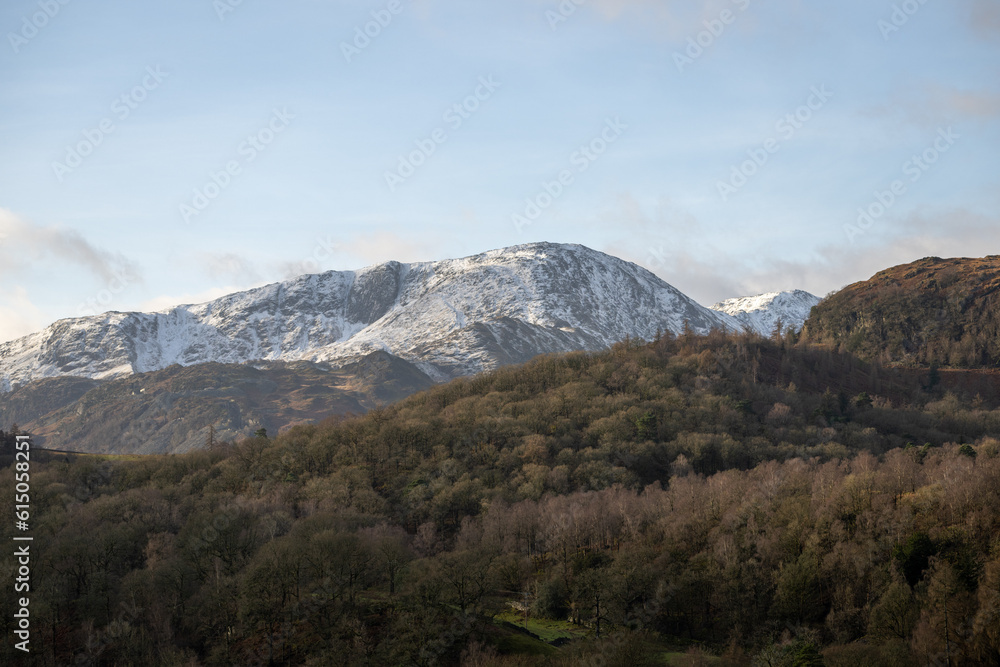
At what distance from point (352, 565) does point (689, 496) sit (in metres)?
62.1

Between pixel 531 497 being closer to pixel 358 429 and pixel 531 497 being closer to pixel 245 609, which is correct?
pixel 358 429

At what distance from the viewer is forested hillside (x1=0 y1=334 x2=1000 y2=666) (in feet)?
286

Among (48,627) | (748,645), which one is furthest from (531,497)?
(48,627)

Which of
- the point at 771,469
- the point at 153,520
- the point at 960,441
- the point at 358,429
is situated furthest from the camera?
the point at 960,441

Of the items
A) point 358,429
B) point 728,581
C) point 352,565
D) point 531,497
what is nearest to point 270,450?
point 358,429

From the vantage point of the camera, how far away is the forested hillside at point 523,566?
87188mm

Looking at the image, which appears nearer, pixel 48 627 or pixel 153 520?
pixel 48 627

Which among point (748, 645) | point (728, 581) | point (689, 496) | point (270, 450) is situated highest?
point (270, 450)

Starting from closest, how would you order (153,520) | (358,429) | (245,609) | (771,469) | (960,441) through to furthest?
(245,609) → (153,520) → (771,469) → (358,429) → (960,441)

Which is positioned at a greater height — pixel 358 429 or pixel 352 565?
pixel 358 429

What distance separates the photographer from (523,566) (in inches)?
4660

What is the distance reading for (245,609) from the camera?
9019cm

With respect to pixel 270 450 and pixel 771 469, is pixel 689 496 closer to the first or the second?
pixel 771 469

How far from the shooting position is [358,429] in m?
179
